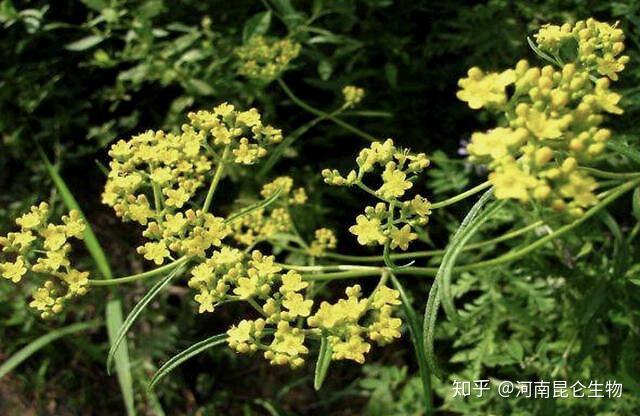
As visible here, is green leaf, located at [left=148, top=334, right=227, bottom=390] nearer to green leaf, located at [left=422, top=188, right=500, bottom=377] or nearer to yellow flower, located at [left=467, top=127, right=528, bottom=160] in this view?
green leaf, located at [left=422, top=188, right=500, bottom=377]

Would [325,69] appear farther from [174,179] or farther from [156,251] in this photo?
[156,251]

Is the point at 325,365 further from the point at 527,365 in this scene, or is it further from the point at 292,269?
the point at 527,365

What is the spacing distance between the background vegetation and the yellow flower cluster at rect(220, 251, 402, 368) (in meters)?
1.24

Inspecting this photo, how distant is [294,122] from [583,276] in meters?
1.76

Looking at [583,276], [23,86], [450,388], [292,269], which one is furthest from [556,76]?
[23,86]

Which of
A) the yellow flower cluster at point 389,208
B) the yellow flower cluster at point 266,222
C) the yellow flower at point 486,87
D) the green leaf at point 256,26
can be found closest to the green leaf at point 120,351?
the yellow flower cluster at point 266,222

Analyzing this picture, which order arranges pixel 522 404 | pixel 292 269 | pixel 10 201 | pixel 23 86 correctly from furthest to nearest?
pixel 10 201 → pixel 23 86 → pixel 522 404 → pixel 292 269

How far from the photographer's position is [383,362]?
3.48 metres

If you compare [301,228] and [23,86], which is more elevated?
[23,86]

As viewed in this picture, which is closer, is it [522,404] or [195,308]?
[522,404]

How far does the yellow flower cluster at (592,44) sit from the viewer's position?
1.64m

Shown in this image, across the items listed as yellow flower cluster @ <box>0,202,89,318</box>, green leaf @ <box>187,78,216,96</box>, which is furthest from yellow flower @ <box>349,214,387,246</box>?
green leaf @ <box>187,78,216,96</box>

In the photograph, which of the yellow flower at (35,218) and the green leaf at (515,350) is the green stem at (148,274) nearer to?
the yellow flower at (35,218)

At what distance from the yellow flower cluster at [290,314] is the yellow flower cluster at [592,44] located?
732 millimetres
